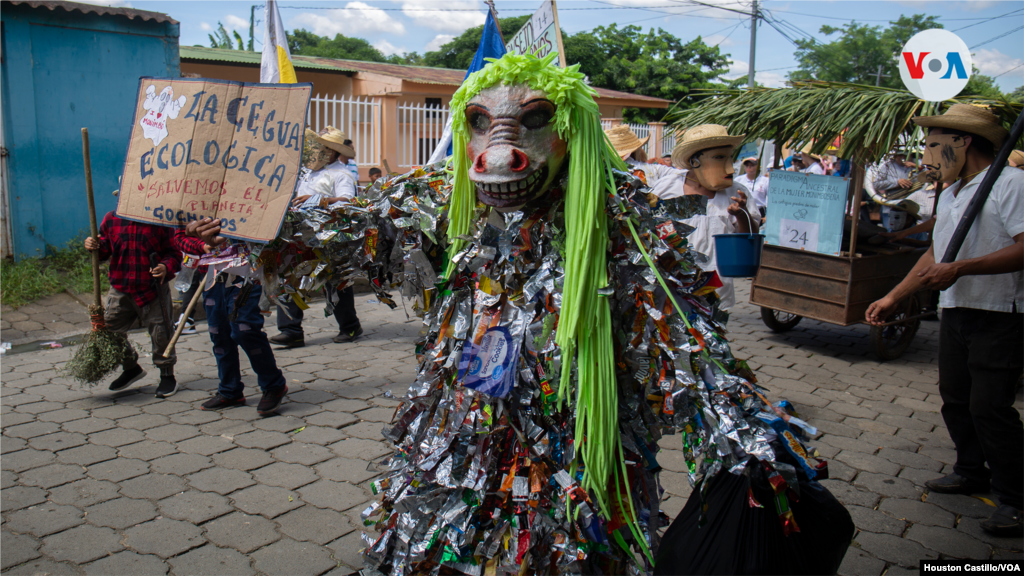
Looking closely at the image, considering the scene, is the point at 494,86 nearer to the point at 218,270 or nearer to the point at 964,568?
the point at 218,270

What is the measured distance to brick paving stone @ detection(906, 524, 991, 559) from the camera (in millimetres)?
2842

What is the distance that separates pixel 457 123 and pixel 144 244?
3.42 m

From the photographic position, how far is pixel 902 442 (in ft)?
13.4

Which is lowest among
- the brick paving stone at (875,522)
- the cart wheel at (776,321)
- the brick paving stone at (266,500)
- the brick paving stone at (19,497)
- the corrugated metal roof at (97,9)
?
the brick paving stone at (266,500)

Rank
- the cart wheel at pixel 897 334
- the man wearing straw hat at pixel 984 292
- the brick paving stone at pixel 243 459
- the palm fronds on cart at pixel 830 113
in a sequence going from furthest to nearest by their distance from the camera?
1. the cart wheel at pixel 897 334
2. the palm fronds on cart at pixel 830 113
3. the brick paving stone at pixel 243 459
4. the man wearing straw hat at pixel 984 292

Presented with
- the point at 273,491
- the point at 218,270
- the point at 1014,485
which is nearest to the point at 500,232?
the point at 218,270

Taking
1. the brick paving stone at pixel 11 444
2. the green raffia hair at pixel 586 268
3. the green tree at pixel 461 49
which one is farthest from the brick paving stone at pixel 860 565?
the green tree at pixel 461 49

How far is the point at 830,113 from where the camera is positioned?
511 cm

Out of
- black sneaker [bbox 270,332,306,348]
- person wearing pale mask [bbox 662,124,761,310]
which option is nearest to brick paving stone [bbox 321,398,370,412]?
black sneaker [bbox 270,332,306,348]

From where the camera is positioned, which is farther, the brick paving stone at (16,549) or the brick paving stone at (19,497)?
the brick paving stone at (19,497)

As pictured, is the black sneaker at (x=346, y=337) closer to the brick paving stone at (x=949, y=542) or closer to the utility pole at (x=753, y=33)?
the brick paving stone at (x=949, y=542)

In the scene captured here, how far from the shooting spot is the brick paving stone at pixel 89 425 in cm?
397

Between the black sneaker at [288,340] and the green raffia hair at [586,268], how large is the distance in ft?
14.6

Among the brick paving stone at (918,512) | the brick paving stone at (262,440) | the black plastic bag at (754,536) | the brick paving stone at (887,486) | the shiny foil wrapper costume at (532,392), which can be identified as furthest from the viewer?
the brick paving stone at (262,440)
